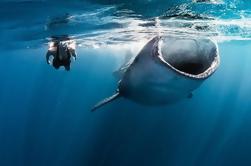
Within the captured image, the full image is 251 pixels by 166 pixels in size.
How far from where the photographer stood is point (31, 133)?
3847cm

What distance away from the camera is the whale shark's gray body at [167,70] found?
24.0ft

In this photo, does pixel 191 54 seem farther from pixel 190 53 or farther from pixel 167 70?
pixel 167 70

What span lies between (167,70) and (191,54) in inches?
83.6

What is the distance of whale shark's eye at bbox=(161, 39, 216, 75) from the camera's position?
830 centimetres

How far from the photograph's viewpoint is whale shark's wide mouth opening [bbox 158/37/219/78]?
26.9 ft

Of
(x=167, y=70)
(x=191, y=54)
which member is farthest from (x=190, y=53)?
(x=167, y=70)

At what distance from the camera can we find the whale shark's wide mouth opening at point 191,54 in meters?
8.20

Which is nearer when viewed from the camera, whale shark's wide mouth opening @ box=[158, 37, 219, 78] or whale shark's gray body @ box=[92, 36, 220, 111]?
whale shark's gray body @ box=[92, 36, 220, 111]

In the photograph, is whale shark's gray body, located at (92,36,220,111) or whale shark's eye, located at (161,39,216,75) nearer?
whale shark's gray body, located at (92,36,220,111)

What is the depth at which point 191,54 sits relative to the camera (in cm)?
901

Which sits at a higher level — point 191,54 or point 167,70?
point 167,70

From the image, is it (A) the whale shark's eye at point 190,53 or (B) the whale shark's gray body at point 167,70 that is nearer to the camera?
(B) the whale shark's gray body at point 167,70

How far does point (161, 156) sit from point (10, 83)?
54.8 meters

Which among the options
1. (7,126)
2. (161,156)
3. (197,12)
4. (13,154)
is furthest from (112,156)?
(7,126)
